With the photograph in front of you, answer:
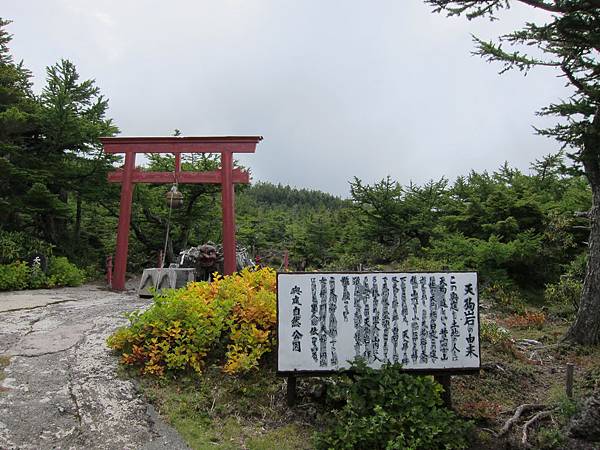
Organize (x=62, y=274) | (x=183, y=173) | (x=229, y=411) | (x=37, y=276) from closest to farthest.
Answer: (x=229, y=411) → (x=37, y=276) → (x=183, y=173) → (x=62, y=274)

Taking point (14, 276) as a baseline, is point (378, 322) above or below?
below

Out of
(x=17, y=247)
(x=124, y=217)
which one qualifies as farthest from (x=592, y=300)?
(x=17, y=247)

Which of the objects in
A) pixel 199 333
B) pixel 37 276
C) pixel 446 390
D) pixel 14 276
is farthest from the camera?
pixel 37 276

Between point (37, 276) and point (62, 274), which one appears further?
point (62, 274)

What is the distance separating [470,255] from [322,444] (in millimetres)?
8680

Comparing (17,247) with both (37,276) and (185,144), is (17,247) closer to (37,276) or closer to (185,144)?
(37,276)

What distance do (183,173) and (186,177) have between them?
127 mm

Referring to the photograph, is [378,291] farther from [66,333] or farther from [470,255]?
[470,255]

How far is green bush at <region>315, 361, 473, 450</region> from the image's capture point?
4117mm

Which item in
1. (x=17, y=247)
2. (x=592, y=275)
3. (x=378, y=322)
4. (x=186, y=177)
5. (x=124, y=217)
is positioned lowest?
(x=378, y=322)

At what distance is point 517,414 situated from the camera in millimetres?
4953

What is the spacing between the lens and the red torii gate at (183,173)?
1201 cm

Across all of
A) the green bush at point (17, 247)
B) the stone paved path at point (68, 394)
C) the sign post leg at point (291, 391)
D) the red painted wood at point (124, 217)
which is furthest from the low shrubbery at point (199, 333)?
the green bush at point (17, 247)

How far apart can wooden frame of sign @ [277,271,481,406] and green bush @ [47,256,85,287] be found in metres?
9.61
